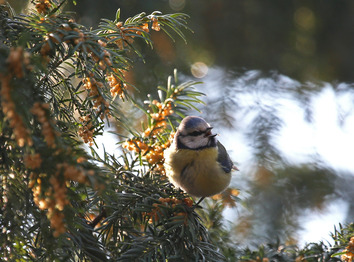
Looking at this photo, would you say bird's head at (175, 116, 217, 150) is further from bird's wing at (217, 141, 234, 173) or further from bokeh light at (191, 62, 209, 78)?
bokeh light at (191, 62, 209, 78)

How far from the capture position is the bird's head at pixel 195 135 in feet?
5.88

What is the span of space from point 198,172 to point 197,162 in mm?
59

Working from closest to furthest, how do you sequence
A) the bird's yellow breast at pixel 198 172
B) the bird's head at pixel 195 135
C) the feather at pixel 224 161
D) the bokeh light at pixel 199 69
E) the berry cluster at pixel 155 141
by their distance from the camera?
the berry cluster at pixel 155 141, the bird's yellow breast at pixel 198 172, the bird's head at pixel 195 135, the feather at pixel 224 161, the bokeh light at pixel 199 69

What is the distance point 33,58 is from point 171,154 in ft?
2.95

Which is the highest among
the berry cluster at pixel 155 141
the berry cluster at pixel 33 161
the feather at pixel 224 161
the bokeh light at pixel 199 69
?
the bokeh light at pixel 199 69

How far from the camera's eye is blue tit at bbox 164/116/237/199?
169cm

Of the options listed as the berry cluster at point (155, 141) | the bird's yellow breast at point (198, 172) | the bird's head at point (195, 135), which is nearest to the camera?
the berry cluster at point (155, 141)

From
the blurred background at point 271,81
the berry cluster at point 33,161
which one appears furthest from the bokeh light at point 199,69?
the berry cluster at point 33,161

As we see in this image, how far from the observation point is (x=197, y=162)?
1871 mm

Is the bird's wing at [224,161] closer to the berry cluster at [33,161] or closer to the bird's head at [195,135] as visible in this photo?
the bird's head at [195,135]

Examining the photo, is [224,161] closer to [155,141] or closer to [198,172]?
[198,172]

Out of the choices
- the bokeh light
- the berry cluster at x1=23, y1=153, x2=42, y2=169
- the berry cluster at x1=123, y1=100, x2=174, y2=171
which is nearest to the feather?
the berry cluster at x1=123, y1=100, x2=174, y2=171

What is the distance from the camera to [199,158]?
6.18ft

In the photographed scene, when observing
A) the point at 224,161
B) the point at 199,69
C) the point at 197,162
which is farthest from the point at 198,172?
the point at 199,69
